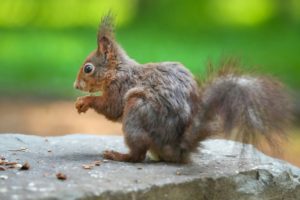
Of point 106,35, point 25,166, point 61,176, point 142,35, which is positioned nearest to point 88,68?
point 106,35

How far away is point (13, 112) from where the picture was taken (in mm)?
6836

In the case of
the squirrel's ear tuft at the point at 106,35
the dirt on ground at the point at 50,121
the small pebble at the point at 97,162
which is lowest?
the dirt on ground at the point at 50,121

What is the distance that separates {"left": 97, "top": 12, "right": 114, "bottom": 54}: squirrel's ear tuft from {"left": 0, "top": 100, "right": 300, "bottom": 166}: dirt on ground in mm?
2870

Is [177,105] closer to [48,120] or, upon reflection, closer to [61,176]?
[61,176]

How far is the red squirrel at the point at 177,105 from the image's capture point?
294 cm

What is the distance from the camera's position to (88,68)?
3.45m

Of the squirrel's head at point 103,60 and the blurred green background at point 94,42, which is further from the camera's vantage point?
the blurred green background at point 94,42

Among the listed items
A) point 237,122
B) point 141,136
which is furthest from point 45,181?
point 237,122

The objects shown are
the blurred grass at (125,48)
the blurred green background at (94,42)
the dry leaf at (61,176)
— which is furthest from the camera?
the blurred grass at (125,48)

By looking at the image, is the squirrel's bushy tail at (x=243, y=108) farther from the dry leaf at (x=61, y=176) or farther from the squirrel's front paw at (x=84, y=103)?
the dry leaf at (x=61, y=176)

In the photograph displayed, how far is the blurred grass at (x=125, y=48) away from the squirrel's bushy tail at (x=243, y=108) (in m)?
3.44

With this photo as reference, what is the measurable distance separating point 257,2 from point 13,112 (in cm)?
404

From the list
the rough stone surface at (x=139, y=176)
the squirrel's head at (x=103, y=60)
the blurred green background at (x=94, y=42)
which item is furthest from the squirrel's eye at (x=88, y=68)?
the blurred green background at (x=94, y=42)

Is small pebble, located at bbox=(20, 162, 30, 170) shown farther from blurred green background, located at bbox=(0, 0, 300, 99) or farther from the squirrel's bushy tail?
blurred green background, located at bbox=(0, 0, 300, 99)
